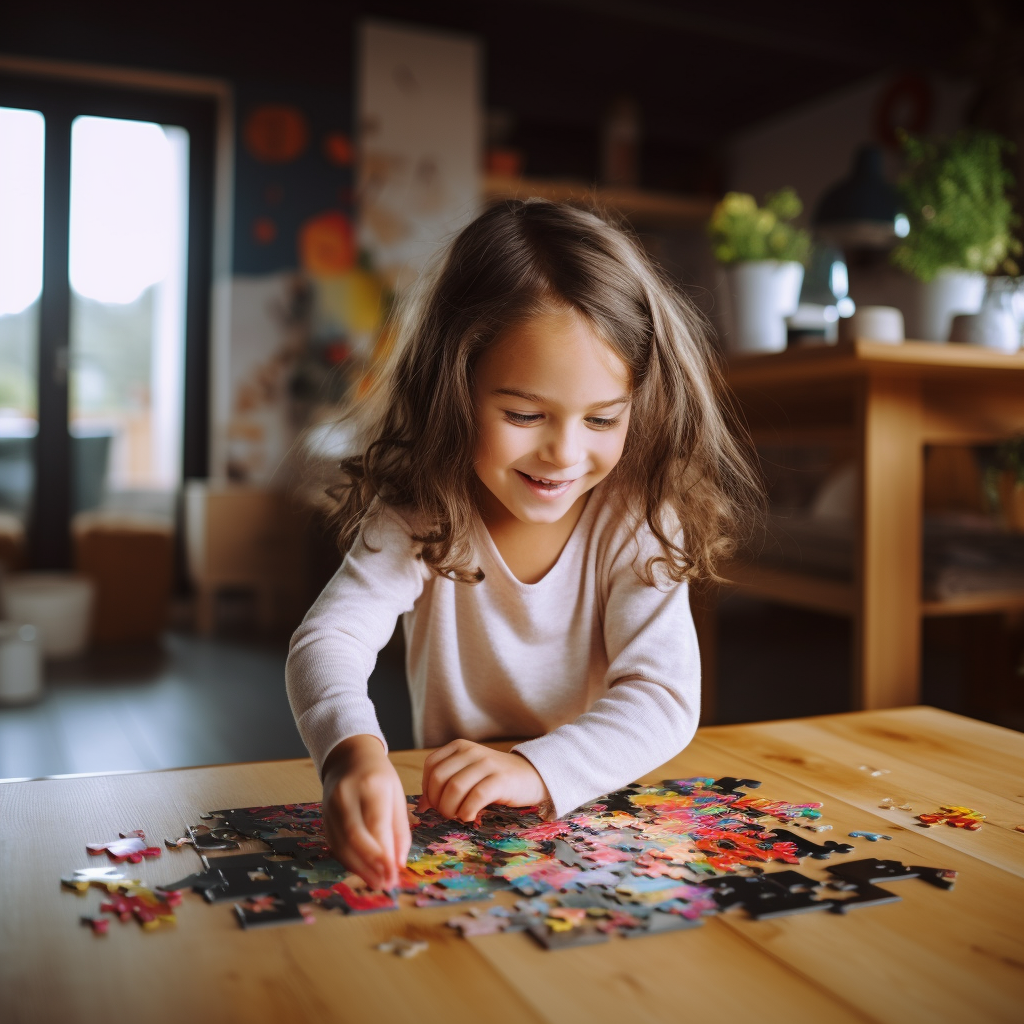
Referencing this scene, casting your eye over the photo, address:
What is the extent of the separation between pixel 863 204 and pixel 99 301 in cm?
378

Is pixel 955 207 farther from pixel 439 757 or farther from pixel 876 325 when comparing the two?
pixel 439 757

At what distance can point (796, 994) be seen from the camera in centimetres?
43

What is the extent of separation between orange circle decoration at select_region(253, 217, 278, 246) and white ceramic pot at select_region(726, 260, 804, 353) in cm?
336

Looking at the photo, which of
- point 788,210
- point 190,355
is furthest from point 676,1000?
point 190,355

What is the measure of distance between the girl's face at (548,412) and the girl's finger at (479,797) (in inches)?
11.1

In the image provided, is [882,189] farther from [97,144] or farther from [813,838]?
[97,144]

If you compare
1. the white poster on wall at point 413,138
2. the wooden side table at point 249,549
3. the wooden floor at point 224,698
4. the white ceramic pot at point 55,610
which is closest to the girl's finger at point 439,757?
the wooden floor at point 224,698

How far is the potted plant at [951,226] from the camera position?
1.72m

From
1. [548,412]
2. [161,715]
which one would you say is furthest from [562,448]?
[161,715]

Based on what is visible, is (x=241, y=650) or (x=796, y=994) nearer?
(x=796, y=994)

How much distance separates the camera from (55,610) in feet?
12.3

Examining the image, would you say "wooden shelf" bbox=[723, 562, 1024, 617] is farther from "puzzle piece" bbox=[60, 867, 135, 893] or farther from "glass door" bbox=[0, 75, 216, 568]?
"glass door" bbox=[0, 75, 216, 568]

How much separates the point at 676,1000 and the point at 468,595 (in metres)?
0.59

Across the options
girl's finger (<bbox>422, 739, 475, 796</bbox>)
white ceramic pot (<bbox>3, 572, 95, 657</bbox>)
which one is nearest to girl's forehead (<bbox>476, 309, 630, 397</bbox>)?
girl's finger (<bbox>422, 739, 475, 796</bbox>)
